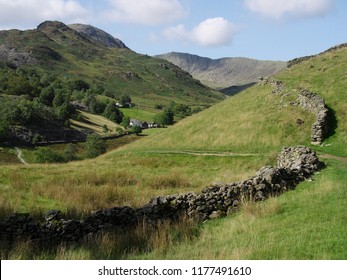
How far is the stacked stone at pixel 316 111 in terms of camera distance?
35.8 metres

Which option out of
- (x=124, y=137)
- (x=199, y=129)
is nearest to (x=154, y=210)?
(x=199, y=129)

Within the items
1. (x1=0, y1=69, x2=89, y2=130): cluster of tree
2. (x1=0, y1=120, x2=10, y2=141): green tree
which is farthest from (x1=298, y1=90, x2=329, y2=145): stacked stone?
(x1=0, y1=69, x2=89, y2=130): cluster of tree

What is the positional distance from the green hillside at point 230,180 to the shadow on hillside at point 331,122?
181 mm

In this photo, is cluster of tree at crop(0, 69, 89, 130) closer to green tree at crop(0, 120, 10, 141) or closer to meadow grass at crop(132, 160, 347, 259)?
green tree at crop(0, 120, 10, 141)

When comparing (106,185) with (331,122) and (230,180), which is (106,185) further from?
(331,122)

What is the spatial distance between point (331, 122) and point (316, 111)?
2.57 meters

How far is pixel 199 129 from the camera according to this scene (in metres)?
49.4

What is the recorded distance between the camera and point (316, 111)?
40156 mm

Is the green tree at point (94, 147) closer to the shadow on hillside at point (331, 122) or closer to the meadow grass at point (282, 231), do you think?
the shadow on hillside at point (331, 122)

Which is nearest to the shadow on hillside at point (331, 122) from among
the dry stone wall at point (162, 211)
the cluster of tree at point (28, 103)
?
the dry stone wall at point (162, 211)

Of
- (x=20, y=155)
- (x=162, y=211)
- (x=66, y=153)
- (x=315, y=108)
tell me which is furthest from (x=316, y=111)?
(x=20, y=155)

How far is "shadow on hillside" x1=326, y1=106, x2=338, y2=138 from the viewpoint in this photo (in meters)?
36.5

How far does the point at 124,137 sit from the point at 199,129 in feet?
380

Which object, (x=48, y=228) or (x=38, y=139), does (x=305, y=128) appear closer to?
(x=48, y=228)
